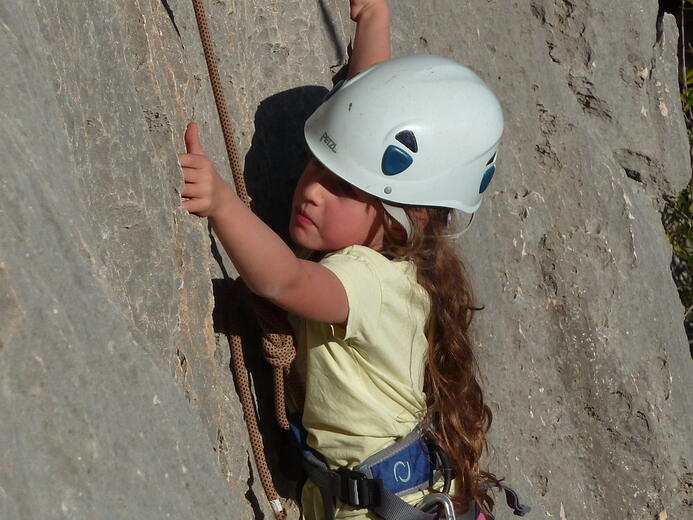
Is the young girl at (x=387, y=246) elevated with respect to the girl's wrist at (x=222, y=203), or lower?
lower

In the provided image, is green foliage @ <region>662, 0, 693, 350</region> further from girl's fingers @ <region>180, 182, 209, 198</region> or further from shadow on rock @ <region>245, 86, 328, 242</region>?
girl's fingers @ <region>180, 182, 209, 198</region>

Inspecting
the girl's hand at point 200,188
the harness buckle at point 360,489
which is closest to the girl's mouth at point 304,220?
the girl's hand at point 200,188

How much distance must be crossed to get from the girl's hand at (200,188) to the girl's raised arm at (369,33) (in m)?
1.03

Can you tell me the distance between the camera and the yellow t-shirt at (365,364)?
8.26ft

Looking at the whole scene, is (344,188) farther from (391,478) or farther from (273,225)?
(391,478)

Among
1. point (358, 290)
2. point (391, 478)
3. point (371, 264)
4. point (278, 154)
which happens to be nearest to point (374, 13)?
point (278, 154)

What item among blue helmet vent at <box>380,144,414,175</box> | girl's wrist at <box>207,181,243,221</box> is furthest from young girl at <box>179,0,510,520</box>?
girl's wrist at <box>207,181,243,221</box>

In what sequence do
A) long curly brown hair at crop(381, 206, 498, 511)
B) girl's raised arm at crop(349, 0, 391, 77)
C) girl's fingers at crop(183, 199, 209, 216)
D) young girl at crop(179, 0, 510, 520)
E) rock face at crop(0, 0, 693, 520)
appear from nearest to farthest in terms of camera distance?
rock face at crop(0, 0, 693, 520), girl's fingers at crop(183, 199, 209, 216), young girl at crop(179, 0, 510, 520), long curly brown hair at crop(381, 206, 498, 511), girl's raised arm at crop(349, 0, 391, 77)

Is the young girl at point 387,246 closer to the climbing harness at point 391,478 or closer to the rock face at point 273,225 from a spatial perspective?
the climbing harness at point 391,478

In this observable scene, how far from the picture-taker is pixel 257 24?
303 cm

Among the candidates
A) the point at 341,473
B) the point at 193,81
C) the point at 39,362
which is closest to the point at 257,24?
the point at 193,81

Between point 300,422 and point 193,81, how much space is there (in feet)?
3.03

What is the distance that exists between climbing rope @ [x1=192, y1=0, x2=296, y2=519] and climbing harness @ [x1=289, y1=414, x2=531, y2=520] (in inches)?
5.2

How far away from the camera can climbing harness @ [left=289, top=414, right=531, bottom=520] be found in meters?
2.62
